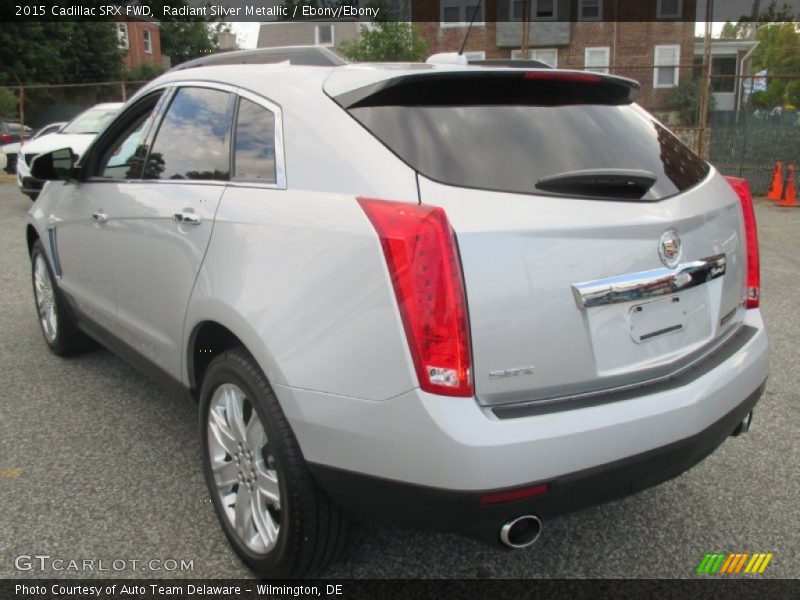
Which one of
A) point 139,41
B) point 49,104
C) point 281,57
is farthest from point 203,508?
point 139,41

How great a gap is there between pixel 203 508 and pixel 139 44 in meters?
53.3

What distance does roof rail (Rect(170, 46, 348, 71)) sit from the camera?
2830mm

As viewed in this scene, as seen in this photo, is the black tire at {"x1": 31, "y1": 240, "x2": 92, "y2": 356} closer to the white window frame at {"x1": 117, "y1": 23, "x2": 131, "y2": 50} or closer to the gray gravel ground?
the gray gravel ground

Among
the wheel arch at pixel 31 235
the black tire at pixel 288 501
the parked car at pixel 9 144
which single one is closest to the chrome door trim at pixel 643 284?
the black tire at pixel 288 501

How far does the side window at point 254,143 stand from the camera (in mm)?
2584

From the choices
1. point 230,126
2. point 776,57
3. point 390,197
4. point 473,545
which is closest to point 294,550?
point 473,545

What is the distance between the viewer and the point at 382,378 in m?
2.03

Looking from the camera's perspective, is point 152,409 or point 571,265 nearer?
point 571,265

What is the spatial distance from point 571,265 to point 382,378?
1.96 feet

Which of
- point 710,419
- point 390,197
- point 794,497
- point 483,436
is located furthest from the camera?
point 794,497

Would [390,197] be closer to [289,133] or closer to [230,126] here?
[289,133]

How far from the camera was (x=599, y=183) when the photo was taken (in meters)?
2.24

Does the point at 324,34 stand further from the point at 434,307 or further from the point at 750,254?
the point at 434,307

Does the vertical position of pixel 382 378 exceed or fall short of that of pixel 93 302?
it exceeds it
